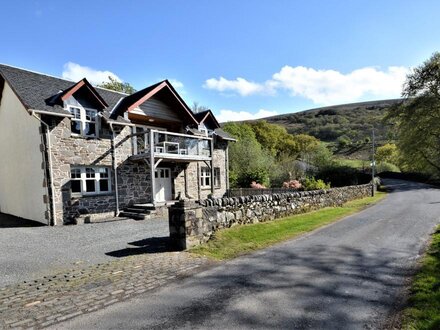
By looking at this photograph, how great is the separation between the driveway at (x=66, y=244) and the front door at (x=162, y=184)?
5122mm

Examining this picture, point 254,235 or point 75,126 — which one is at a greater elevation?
point 75,126

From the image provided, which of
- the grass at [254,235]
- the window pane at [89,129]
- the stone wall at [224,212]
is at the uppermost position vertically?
the window pane at [89,129]

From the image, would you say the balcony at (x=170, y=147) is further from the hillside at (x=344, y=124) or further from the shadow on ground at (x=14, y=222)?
the hillside at (x=344, y=124)

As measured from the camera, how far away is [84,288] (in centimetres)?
588

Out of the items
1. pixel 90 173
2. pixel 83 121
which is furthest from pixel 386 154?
pixel 83 121

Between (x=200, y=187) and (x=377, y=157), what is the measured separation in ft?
169

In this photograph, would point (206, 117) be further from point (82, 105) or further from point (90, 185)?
point (90, 185)

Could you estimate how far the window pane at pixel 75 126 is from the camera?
1597 cm

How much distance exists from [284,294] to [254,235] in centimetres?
487

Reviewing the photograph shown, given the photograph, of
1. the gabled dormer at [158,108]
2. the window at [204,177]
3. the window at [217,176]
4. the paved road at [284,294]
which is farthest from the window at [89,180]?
the paved road at [284,294]

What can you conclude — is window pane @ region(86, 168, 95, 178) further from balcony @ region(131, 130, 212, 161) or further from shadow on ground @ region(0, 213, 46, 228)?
shadow on ground @ region(0, 213, 46, 228)

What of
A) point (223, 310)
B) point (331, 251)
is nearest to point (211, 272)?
point (223, 310)

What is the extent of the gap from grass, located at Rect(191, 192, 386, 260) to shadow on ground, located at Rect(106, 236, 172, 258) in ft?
3.83

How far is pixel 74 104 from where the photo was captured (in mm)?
16047
